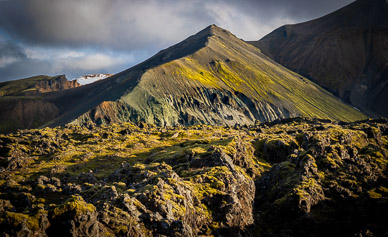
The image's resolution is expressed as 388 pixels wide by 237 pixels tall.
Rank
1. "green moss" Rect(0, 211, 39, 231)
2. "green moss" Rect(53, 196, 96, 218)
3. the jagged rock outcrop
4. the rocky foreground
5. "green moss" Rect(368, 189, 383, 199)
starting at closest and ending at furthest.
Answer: "green moss" Rect(0, 211, 39, 231), "green moss" Rect(53, 196, 96, 218), the rocky foreground, the jagged rock outcrop, "green moss" Rect(368, 189, 383, 199)

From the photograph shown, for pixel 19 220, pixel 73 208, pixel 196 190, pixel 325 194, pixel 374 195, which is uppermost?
pixel 19 220

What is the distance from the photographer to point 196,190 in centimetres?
6047

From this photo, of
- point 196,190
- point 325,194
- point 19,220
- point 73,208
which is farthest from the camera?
point 325,194

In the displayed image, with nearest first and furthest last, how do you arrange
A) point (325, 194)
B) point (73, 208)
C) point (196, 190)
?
point (73, 208)
point (196, 190)
point (325, 194)

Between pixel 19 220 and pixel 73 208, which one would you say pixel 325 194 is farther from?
pixel 19 220

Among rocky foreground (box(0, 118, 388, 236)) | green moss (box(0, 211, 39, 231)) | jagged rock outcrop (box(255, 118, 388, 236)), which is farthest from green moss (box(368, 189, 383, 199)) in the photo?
green moss (box(0, 211, 39, 231))

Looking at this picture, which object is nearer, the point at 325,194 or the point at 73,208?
the point at 73,208

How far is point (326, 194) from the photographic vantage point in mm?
78375

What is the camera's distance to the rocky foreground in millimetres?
41750

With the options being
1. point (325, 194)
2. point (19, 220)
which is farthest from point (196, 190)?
point (325, 194)

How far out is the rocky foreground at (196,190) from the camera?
41750 millimetres

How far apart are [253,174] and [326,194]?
21619 mm

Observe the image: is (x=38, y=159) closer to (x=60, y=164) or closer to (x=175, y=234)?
(x=60, y=164)

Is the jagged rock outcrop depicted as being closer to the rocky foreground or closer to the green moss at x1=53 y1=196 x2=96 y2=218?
the rocky foreground
